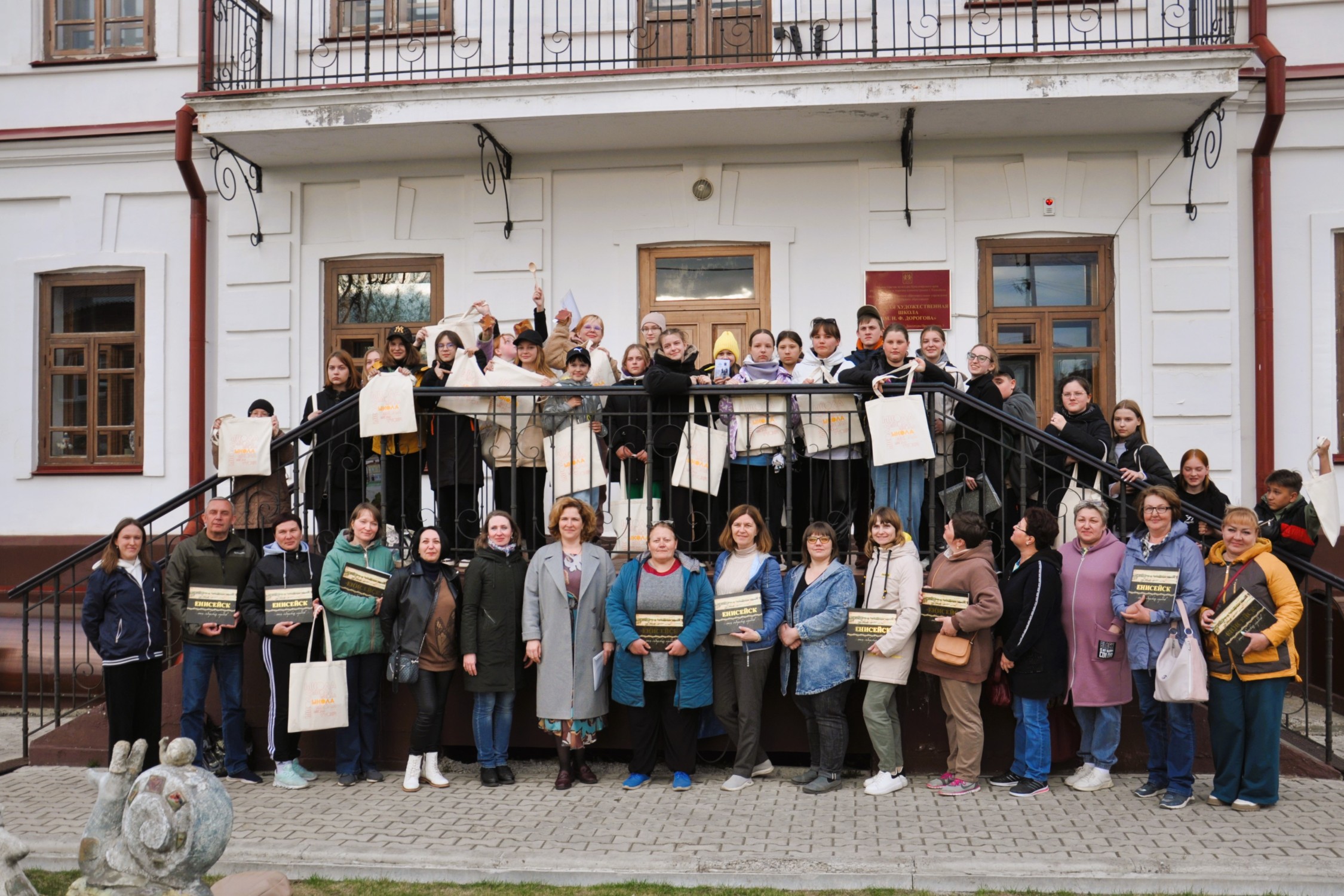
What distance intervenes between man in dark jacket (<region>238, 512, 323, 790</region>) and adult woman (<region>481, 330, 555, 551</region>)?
122 centimetres

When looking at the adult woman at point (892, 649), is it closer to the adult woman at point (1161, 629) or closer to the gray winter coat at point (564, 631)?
the adult woman at point (1161, 629)

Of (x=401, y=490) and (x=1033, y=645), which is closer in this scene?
(x=1033, y=645)

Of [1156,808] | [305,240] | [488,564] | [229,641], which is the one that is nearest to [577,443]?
[488,564]

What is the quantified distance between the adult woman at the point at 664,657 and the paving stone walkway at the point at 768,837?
21cm

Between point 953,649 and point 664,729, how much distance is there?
170 cm

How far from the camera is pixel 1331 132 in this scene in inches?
371

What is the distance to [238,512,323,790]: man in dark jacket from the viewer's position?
7035 mm

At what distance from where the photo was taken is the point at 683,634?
264 inches

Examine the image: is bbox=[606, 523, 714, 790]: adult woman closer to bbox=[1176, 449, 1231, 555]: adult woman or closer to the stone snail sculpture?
bbox=[1176, 449, 1231, 555]: adult woman

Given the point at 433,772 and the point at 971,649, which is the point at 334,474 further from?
the point at 971,649

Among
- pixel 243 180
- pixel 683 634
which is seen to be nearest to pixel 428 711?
pixel 683 634

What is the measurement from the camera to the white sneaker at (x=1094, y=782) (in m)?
6.53

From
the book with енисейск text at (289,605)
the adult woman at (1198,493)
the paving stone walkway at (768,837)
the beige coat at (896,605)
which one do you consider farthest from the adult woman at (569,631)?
the adult woman at (1198,493)

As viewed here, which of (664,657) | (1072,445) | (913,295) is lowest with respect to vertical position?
A: (664,657)
